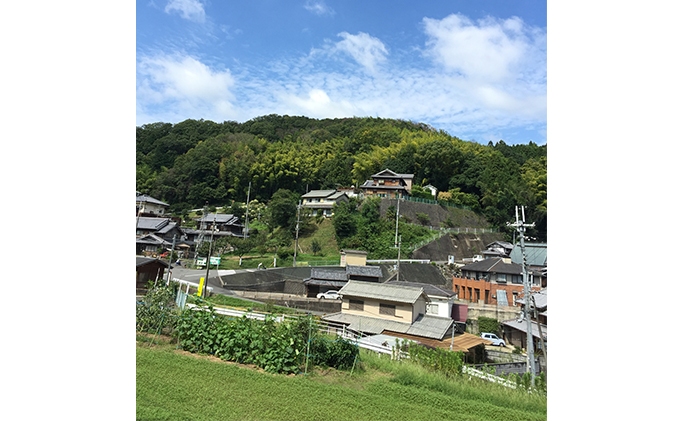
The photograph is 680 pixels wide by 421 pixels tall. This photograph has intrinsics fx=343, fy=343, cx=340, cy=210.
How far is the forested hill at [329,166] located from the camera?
20062mm

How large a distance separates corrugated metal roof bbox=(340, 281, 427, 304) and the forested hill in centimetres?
1316

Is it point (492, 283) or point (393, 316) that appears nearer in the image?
point (393, 316)

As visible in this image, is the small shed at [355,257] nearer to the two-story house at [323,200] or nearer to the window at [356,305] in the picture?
the two-story house at [323,200]

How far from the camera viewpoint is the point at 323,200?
20.6 meters

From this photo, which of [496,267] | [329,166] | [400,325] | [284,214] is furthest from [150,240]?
[329,166]

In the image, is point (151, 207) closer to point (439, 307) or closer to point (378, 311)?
point (378, 311)

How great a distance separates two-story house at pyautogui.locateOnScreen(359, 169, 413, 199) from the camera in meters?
20.7

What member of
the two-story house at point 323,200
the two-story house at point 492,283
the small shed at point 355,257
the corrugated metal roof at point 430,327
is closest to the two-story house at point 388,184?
the two-story house at point 323,200

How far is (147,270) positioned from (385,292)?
5.90 m

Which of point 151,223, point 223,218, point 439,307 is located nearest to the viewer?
point 439,307

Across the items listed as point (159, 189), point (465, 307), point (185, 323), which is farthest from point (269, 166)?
point (185, 323)

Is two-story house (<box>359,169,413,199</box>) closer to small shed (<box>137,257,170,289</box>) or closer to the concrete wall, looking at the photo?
the concrete wall

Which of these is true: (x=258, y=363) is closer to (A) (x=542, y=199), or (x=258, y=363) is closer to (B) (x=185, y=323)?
(B) (x=185, y=323)

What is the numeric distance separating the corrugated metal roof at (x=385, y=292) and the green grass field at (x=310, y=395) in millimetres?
4394
